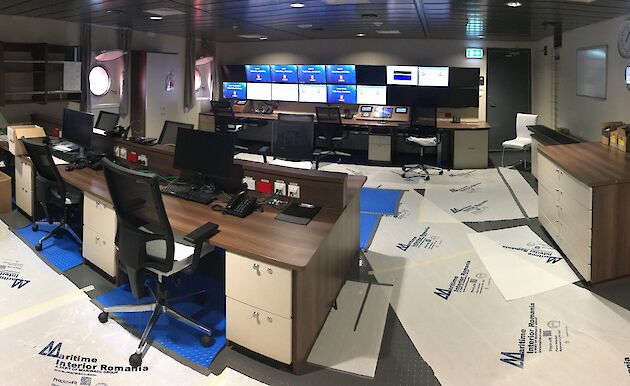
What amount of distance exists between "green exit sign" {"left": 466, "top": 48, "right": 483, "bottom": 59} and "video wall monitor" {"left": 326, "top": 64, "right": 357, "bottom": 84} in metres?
2.15

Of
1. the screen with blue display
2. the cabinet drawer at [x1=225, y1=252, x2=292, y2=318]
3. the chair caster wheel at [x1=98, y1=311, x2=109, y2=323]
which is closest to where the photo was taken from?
the cabinet drawer at [x1=225, y1=252, x2=292, y2=318]

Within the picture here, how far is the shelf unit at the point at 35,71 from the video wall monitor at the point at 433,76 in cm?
579

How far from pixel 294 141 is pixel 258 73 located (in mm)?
5257

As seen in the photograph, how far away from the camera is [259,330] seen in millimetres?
2400

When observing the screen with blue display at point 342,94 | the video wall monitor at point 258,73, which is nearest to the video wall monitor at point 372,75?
the screen with blue display at point 342,94

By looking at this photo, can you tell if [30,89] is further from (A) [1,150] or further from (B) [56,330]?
(B) [56,330]

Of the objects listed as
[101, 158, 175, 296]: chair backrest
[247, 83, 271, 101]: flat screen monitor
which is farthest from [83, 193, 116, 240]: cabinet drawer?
[247, 83, 271, 101]: flat screen monitor

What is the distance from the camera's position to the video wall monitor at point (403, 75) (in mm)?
8508

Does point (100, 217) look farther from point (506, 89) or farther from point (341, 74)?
point (506, 89)

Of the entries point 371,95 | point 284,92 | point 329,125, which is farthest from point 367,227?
point 284,92

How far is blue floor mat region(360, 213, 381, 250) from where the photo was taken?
169 inches

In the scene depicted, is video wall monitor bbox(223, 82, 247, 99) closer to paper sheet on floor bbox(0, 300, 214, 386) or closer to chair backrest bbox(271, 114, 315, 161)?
chair backrest bbox(271, 114, 315, 161)

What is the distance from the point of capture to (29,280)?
3398mm

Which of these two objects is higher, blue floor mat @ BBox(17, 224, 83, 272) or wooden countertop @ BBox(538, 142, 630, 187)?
wooden countertop @ BBox(538, 142, 630, 187)
